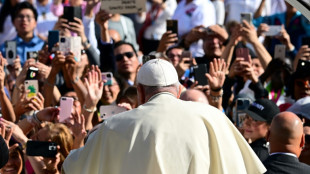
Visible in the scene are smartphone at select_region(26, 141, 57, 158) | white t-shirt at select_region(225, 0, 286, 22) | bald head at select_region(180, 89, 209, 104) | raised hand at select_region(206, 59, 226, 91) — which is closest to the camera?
smartphone at select_region(26, 141, 57, 158)

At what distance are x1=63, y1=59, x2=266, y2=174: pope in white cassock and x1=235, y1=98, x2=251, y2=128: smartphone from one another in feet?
9.46

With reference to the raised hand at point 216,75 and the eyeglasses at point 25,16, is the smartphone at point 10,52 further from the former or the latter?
the raised hand at point 216,75

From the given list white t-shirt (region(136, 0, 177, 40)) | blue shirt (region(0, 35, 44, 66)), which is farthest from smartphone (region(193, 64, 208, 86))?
white t-shirt (region(136, 0, 177, 40))

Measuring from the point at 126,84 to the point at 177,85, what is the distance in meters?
4.48

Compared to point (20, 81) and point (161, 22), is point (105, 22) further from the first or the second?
point (161, 22)

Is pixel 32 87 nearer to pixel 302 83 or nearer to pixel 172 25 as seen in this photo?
pixel 172 25

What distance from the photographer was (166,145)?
5.35 m

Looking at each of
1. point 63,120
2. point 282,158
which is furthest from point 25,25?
point 282,158

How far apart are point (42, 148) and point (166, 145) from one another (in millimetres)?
2211

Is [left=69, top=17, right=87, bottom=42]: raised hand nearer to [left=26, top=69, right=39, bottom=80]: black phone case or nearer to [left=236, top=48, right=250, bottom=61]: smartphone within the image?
[left=26, top=69, right=39, bottom=80]: black phone case

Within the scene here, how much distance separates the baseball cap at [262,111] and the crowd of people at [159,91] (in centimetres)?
1

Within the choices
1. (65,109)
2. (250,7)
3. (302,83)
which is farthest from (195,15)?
(65,109)

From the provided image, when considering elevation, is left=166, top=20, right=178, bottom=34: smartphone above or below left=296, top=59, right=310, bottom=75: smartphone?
above

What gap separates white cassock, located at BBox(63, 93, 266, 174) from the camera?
17.6ft
